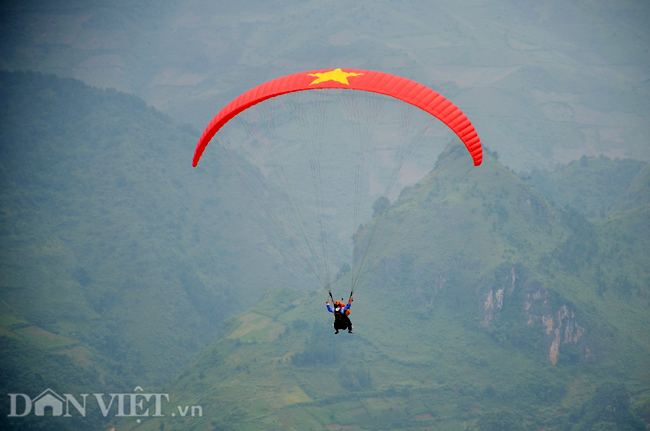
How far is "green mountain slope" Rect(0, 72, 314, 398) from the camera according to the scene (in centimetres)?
11069

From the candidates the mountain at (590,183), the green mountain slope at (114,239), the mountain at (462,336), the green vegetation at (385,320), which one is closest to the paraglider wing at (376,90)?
the mountain at (462,336)

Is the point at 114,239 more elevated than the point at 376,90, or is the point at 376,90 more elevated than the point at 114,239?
the point at 114,239

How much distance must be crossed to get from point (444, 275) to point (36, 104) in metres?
118

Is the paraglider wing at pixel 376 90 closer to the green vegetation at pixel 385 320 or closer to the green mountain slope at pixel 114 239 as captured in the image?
the green vegetation at pixel 385 320

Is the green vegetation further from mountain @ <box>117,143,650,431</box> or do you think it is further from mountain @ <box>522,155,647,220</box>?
mountain @ <box>522,155,647,220</box>

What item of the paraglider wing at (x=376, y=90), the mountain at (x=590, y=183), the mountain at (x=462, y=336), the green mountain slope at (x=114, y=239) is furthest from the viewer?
the mountain at (x=590, y=183)

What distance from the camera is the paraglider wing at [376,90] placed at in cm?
3177

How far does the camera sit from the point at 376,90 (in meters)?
31.8

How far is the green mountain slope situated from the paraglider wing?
72.2m

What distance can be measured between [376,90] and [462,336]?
70.8m

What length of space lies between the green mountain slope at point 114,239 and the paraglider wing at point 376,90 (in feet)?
237

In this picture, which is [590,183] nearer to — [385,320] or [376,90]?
[385,320]

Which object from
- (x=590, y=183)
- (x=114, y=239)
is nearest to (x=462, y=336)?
(x=590, y=183)

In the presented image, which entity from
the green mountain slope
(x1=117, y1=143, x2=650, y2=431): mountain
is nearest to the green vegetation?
(x1=117, y1=143, x2=650, y2=431): mountain
